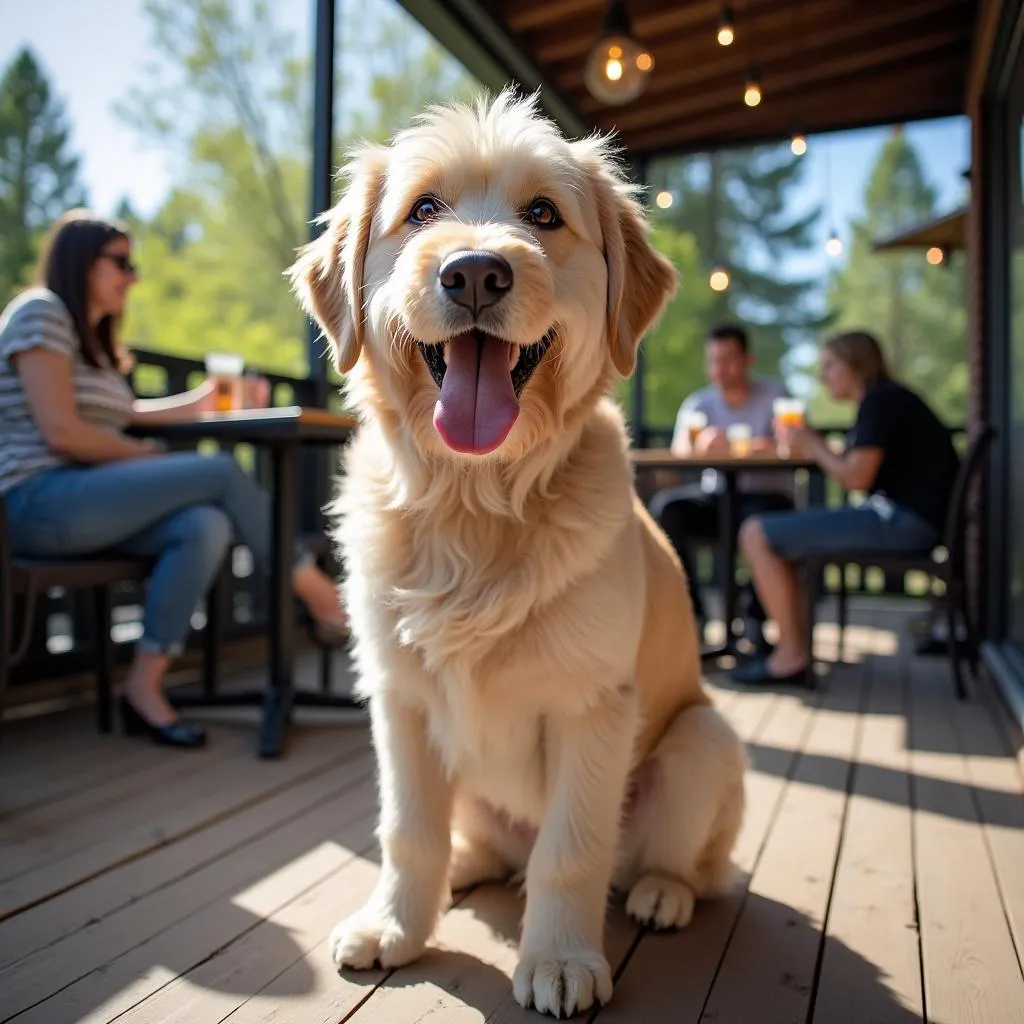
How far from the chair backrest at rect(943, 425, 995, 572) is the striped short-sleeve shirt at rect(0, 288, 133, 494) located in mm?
3515

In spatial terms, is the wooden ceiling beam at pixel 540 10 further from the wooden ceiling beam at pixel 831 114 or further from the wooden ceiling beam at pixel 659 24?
the wooden ceiling beam at pixel 831 114

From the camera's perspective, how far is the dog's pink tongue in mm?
1400

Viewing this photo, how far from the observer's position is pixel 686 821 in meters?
1.68

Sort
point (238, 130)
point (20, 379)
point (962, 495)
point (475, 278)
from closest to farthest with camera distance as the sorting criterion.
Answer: point (475, 278) < point (20, 379) < point (962, 495) < point (238, 130)

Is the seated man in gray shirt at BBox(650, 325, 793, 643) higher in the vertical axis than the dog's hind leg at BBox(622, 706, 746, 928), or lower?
higher

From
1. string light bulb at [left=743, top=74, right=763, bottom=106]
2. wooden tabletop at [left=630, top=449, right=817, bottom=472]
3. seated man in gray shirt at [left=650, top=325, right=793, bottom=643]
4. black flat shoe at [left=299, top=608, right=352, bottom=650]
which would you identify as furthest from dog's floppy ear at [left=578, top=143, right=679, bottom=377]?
string light bulb at [left=743, top=74, right=763, bottom=106]

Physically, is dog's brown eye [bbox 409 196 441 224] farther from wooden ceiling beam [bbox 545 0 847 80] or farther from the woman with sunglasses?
wooden ceiling beam [bbox 545 0 847 80]

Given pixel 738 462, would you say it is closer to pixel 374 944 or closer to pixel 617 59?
pixel 617 59

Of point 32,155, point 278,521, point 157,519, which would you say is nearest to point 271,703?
point 278,521

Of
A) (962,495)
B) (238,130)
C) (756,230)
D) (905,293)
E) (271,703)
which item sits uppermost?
(756,230)

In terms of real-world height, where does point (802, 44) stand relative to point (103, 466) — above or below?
above

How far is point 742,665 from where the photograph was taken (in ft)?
15.0

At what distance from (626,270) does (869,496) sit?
3.07m

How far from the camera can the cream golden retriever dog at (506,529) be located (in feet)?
4.62
